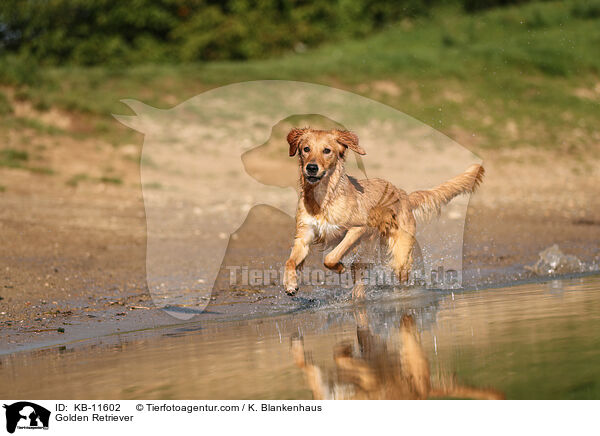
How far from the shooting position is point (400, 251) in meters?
8.30

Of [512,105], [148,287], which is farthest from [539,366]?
[512,105]

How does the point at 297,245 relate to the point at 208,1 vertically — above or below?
below

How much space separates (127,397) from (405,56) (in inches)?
688

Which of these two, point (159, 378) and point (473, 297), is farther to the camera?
point (473, 297)

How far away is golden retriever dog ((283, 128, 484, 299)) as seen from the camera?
24.4ft

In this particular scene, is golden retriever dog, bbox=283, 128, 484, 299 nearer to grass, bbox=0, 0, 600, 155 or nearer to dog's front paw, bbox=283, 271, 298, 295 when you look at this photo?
dog's front paw, bbox=283, 271, 298, 295

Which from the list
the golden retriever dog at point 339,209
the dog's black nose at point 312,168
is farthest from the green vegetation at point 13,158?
the dog's black nose at point 312,168

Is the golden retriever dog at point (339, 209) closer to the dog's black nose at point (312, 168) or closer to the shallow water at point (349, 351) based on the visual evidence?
the dog's black nose at point (312, 168)

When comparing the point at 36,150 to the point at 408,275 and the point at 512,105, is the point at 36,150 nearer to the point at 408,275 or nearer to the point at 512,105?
the point at 408,275

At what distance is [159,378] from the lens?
205 inches

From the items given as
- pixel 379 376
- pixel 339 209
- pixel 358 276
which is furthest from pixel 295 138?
pixel 379 376
